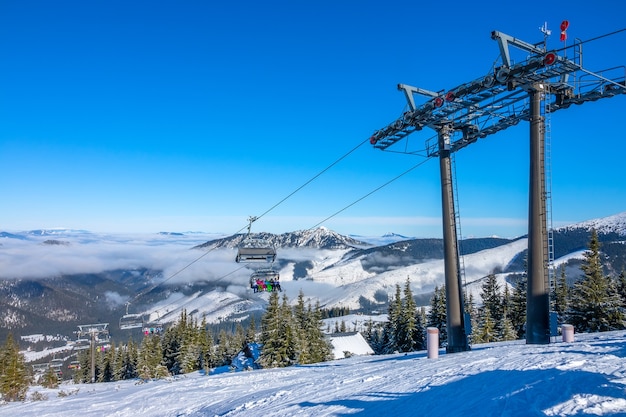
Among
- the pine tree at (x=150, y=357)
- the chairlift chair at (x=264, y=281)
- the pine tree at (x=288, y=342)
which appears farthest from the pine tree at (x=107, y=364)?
the chairlift chair at (x=264, y=281)

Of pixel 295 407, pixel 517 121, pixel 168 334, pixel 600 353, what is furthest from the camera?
pixel 168 334

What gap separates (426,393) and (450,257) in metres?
13.0

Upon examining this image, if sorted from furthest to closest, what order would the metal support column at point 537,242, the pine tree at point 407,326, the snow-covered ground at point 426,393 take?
1. the pine tree at point 407,326
2. the metal support column at point 537,242
3. the snow-covered ground at point 426,393

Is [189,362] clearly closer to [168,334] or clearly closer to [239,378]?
[168,334]

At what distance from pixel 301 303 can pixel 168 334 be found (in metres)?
27.1

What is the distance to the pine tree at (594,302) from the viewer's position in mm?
35812

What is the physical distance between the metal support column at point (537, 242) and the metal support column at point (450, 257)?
12.8ft

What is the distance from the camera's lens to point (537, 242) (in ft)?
60.3

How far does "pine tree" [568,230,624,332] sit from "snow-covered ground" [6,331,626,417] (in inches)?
1038

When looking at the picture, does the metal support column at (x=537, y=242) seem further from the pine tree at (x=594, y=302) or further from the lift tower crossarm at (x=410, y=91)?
the pine tree at (x=594, y=302)

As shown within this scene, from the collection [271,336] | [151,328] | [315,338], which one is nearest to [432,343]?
[271,336]

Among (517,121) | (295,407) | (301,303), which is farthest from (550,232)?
(301,303)

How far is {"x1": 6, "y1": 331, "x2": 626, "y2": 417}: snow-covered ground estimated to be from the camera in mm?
8031

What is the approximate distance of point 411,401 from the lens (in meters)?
9.93
